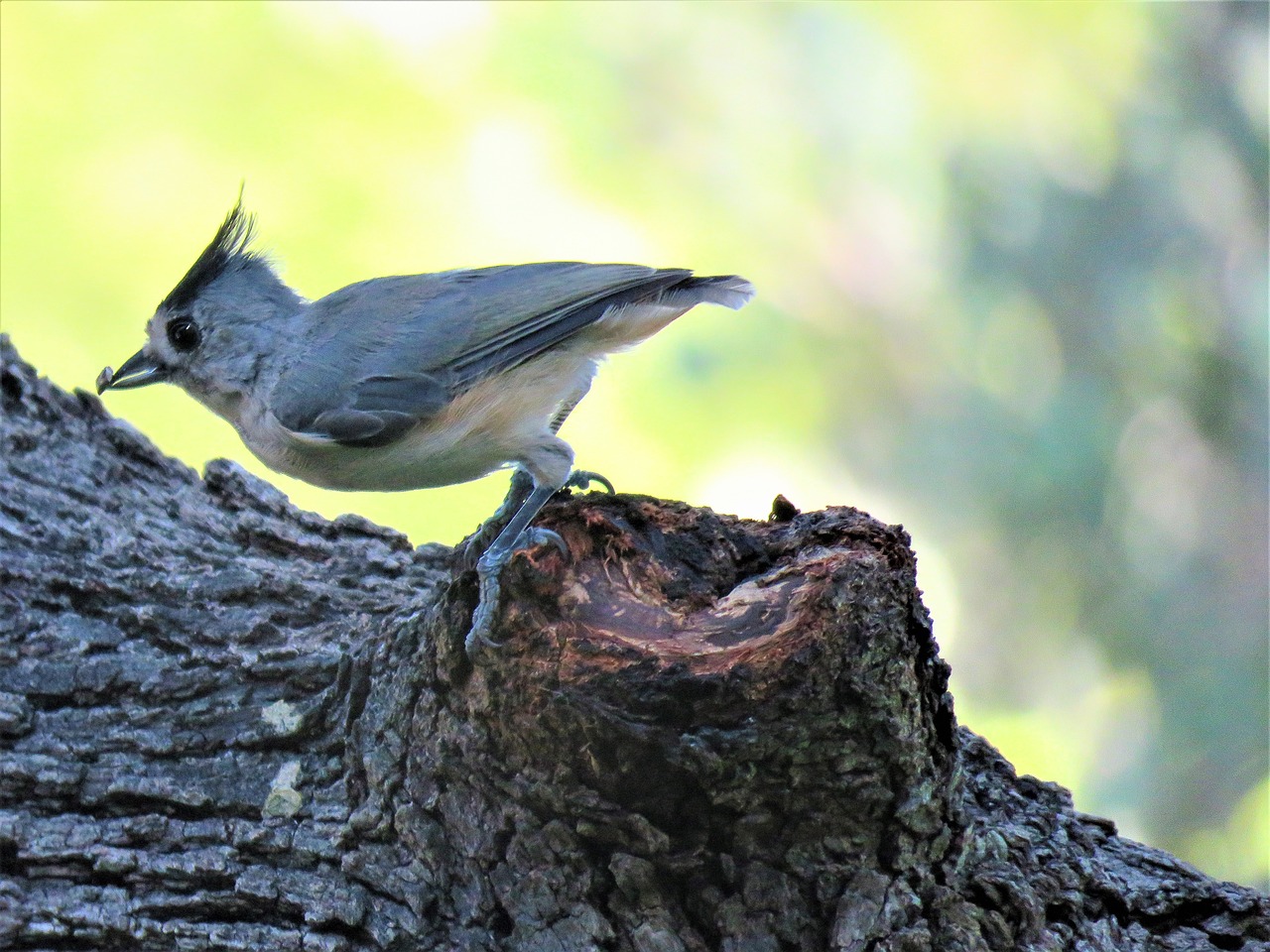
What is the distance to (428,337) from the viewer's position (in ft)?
9.26

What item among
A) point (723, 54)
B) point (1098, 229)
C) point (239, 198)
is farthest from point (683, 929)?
point (723, 54)

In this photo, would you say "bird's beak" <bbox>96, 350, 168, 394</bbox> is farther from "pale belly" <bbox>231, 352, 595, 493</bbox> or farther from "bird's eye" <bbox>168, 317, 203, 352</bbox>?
"pale belly" <bbox>231, 352, 595, 493</bbox>

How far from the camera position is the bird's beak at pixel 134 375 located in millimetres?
3035

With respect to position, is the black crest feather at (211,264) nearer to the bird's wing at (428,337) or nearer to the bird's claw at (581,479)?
the bird's wing at (428,337)

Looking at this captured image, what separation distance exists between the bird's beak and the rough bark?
2.63 feet

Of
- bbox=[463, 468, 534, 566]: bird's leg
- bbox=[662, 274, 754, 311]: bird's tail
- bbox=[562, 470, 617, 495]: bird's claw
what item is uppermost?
bbox=[662, 274, 754, 311]: bird's tail

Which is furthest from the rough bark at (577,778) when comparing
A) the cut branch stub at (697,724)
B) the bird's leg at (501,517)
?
the bird's leg at (501,517)

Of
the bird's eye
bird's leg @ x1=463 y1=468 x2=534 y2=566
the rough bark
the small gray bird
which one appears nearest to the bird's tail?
the small gray bird

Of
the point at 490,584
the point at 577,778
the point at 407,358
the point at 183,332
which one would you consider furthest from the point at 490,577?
the point at 183,332

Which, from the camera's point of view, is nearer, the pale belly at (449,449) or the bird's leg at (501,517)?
the bird's leg at (501,517)

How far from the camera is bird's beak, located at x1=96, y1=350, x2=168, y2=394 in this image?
3.04m

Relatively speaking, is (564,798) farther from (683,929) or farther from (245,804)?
(245,804)

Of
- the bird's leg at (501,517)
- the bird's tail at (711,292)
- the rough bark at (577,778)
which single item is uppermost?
the bird's tail at (711,292)

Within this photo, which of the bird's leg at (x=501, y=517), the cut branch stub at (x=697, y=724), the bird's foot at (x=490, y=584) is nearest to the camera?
the cut branch stub at (x=697, y=724)
